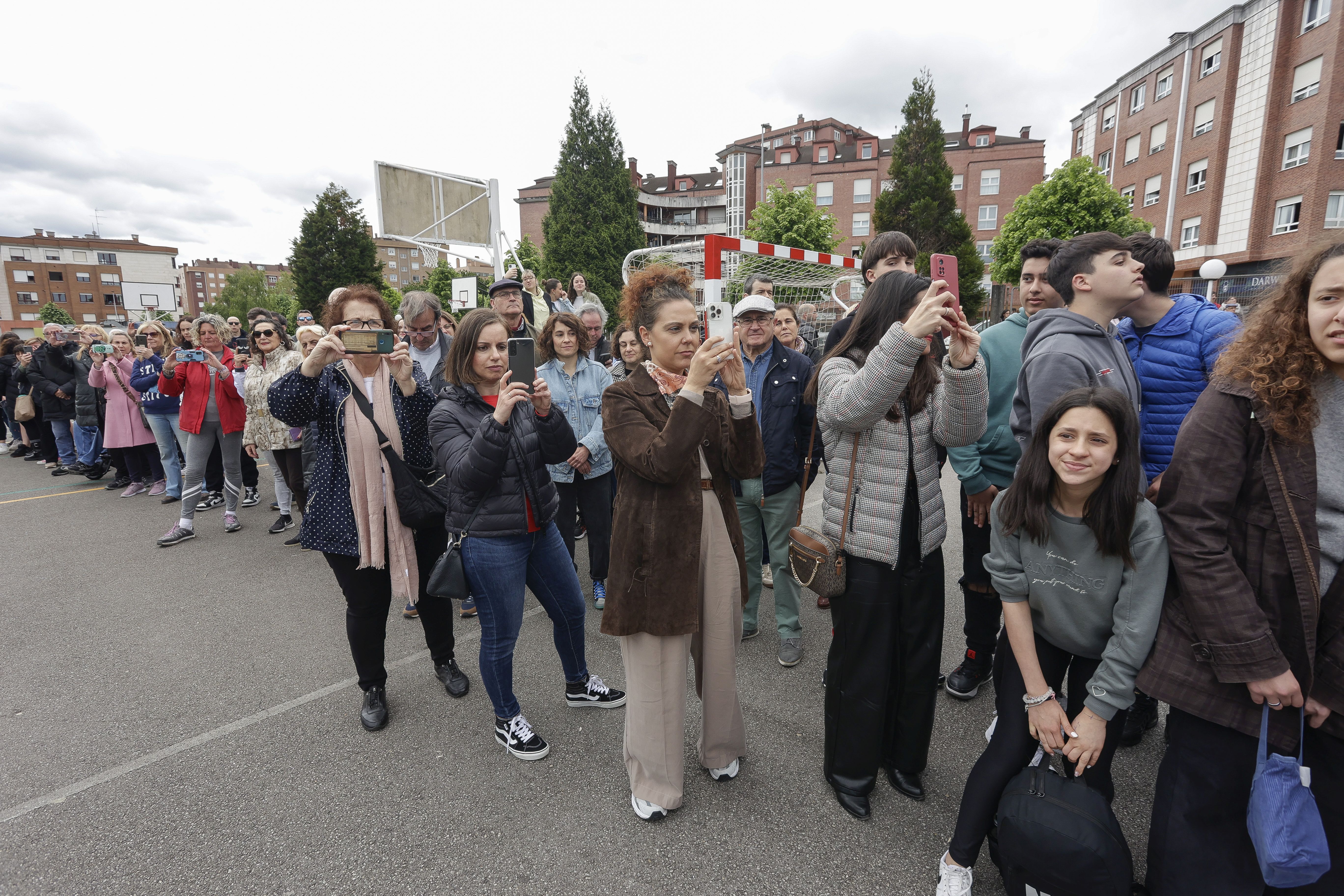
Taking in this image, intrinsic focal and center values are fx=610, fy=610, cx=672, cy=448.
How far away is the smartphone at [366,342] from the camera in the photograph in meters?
2.79

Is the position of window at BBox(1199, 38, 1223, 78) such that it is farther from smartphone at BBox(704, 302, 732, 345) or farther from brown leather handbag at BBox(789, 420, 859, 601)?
smartphone at BBox(704, 302, 732, 345)

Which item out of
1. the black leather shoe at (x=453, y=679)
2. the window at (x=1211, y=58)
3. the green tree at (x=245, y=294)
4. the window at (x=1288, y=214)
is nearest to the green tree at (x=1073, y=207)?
the window at (x=1288, y=214)

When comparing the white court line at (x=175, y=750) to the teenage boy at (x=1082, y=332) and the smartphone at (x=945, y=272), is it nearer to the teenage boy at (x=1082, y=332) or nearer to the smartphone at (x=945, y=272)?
the smartphone at (x=945, y=272)

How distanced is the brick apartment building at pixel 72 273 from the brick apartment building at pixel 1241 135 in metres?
87.8

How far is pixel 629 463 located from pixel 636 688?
920mm

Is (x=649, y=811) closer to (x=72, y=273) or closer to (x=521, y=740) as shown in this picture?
(x=521, y=740)

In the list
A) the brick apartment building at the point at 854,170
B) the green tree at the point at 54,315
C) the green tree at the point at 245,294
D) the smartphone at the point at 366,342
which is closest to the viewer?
the smartphone at the point at 366,342

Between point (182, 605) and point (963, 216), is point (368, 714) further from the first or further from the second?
point (963, 216)

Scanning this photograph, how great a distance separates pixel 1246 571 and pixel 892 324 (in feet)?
4.03

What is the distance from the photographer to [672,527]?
2258 mm

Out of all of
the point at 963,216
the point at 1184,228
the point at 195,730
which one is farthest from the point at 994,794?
the point at 1184,228

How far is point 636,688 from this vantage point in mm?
2395

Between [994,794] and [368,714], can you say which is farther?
[368,714]

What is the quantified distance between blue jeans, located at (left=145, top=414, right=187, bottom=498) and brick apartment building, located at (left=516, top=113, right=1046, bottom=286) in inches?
1365
